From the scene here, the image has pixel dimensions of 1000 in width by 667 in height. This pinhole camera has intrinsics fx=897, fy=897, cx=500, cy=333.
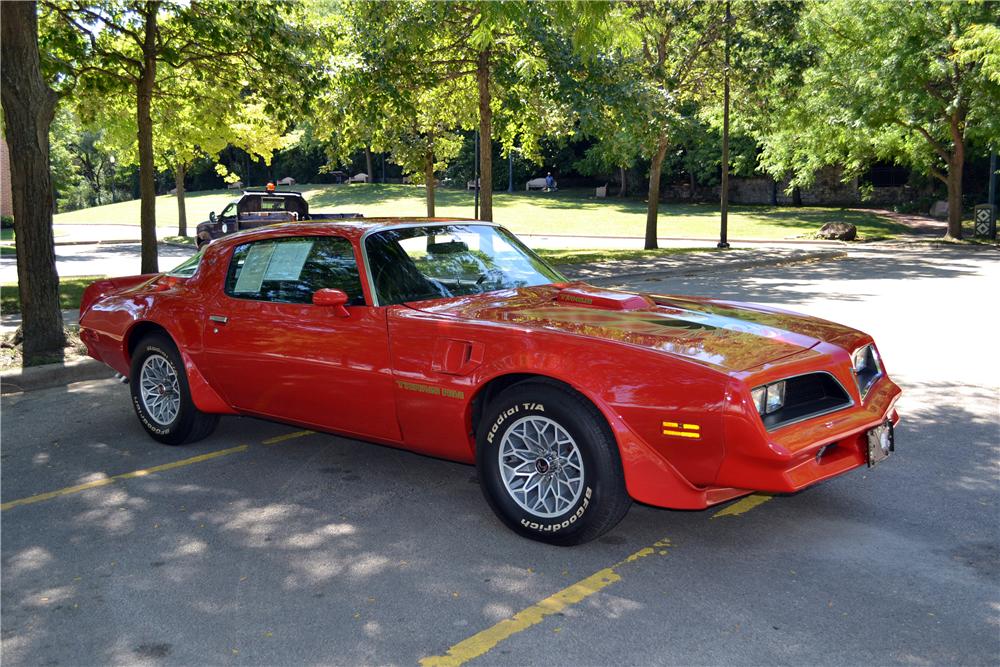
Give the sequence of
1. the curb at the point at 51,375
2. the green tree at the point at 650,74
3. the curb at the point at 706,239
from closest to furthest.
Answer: the curb at the point at 51,375 → the green tree at the point at 650,74 → the curb at the point at 706,239

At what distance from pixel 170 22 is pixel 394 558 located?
537 inches

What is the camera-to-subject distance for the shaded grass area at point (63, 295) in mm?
12914

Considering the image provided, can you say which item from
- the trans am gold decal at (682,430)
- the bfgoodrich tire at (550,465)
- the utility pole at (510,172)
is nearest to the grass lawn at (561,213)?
the utility pole at (510,172)

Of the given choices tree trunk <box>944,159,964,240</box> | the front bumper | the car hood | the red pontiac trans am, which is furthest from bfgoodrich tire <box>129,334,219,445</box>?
tree trunk <box>944,159,964,240</box>

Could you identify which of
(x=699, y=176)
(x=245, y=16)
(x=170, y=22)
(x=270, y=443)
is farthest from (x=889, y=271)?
(x=699, y=176)

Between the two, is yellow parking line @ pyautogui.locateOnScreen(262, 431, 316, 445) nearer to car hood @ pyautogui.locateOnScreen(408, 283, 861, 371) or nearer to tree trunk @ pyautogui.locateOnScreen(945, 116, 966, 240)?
car hood @ pyautogui.locateOnScreen(408, 283, 861, 371)

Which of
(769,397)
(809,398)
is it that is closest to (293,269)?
(769,397)

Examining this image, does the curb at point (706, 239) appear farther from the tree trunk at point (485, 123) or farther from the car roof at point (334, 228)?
the car roof at point (334, 228)

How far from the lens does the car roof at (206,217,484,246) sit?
17.4 ft

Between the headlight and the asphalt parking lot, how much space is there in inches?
27.9

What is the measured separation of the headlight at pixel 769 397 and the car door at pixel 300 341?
1.92 metres

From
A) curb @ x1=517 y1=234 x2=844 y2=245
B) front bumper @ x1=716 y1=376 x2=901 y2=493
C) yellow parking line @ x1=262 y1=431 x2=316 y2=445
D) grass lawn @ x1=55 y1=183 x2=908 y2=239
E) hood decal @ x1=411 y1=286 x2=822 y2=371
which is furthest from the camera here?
grass lawn @ x1=55 y1=183 x2=908 y2=239

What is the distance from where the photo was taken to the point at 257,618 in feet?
11.8

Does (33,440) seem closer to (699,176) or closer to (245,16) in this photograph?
(245,16)
